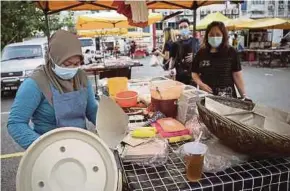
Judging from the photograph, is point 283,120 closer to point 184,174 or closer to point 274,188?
point 274,188

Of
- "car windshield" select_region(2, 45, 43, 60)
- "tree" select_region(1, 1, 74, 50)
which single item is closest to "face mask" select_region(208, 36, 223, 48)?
"car windshield" select_region(2, 45, 43, 60)

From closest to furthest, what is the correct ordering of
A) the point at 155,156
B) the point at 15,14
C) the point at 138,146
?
the point at 155,156 < the point at 138,146 < the point at 15,14

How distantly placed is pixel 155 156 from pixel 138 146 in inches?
5.9

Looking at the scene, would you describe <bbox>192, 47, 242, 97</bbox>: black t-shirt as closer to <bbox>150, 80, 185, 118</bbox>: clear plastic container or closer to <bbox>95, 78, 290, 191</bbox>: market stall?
<bbox>150, 80, 185, 118</bbox>: clear plastic container

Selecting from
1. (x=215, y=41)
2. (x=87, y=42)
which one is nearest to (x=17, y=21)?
(x=87, y=42)

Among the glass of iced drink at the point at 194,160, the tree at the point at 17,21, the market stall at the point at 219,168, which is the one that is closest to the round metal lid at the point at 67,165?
the market stall at the point at 219,168

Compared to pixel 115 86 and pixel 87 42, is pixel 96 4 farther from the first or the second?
pixel 87 42

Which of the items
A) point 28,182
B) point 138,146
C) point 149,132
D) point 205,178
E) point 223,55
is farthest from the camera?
point 223,55

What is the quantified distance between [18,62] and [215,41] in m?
8.18

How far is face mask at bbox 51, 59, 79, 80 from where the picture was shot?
1.65 m

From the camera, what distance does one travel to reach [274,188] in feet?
4.74

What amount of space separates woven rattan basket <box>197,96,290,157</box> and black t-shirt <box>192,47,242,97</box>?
5.08ft

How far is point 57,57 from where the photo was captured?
162 centimetres

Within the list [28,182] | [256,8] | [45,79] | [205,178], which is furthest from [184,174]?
[256,8]
